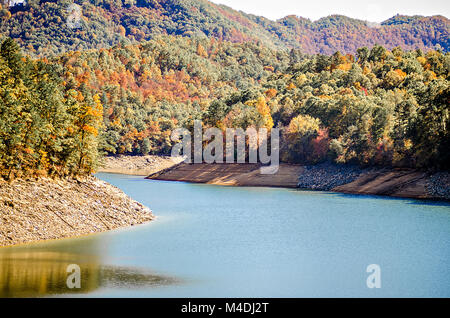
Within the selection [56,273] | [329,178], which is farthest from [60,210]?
[329,178]

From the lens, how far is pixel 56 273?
26.5 metres

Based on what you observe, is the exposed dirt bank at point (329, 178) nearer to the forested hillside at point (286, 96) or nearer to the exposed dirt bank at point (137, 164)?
the forested hillside at point (286, 96)

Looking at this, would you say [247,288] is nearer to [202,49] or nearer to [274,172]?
[274,172]

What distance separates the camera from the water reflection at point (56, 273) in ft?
78.9

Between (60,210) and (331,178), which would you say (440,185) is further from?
(60,210)

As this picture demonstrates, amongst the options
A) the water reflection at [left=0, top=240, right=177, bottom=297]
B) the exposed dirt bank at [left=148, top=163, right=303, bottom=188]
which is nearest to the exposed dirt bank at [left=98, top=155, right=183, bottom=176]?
the exposed dirt bank at [left=148, top=163, right=303, bottom=188]

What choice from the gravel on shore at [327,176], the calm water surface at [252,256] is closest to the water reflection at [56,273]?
the calm water surface at [252,256]

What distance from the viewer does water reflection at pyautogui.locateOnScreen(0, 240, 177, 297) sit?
2405 centimetres

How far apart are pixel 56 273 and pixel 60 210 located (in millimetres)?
8640

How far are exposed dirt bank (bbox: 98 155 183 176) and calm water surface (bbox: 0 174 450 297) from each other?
63090mm

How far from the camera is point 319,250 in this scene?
33531mm

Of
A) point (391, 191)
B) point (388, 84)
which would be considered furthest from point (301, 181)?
point (388, 84)

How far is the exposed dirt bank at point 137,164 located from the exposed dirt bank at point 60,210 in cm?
7080
